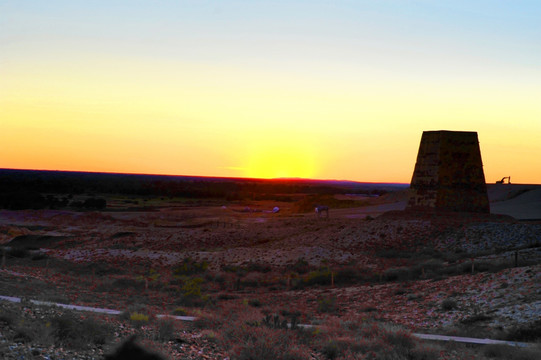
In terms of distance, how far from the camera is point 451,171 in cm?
3512

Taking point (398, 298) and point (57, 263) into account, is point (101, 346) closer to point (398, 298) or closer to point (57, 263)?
point (398, 298)

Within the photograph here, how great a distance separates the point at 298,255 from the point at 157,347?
23783 mm

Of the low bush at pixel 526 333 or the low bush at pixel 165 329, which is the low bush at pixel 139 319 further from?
the low bush at pixel 526 333

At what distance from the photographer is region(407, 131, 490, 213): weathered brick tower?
35156mm

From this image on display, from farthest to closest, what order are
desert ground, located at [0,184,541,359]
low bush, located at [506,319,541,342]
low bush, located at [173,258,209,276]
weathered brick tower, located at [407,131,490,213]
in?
weathered brick tower, located at [407,131,490,213]
low bush, located at [173,258,209,276]
low bush, located at [506,319,541,342]
desert ground, located at [0,184,541,359]

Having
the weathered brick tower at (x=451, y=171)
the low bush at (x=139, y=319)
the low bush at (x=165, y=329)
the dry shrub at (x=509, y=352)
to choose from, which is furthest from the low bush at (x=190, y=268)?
the dry shrub at (x=509, y=352)

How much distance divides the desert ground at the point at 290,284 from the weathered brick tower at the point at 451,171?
1.07 metres


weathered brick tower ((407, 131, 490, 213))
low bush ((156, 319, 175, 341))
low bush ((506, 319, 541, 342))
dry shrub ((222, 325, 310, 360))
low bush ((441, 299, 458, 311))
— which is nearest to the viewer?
dry shrub ((222, 325, 310, 360))

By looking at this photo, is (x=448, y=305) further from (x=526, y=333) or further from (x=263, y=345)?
(x=263, y=345)

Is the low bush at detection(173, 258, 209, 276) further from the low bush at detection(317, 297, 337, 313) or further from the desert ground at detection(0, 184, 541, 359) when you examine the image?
the low bush at detection(317, 297, 337, 313)

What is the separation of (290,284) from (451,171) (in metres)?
14.0

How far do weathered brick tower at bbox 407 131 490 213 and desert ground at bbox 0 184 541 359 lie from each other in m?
1.07

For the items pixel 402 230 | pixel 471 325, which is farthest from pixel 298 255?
pixel 471 325

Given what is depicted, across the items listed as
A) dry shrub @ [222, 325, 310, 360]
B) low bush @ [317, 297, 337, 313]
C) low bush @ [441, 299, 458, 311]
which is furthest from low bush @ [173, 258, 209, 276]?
dry shrub @ [222, 325, 310, 360]
